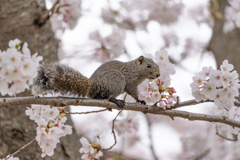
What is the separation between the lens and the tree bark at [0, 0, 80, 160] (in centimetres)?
286

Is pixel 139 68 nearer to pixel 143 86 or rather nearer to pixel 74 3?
pixel 74 3

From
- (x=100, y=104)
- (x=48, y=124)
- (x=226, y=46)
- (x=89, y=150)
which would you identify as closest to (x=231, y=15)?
(x=226, y=46)

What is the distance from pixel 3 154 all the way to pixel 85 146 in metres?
0.87

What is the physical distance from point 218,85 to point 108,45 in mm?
2029

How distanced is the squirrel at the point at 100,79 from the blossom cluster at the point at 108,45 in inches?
5.7


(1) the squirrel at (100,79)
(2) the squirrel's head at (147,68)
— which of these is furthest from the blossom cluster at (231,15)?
(1) the squirrel at (100,79)

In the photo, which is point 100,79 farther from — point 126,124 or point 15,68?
point 15,68

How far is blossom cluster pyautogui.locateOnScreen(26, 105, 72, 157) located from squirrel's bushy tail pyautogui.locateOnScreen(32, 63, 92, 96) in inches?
11.3

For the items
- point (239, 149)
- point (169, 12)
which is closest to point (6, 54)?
point (169, 12)

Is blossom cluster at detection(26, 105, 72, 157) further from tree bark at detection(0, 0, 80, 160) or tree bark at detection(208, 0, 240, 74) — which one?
tree bark at detection(208, 0, 240, 74)

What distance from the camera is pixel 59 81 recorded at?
8.91 ft

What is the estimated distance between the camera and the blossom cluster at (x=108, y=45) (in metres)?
3.87

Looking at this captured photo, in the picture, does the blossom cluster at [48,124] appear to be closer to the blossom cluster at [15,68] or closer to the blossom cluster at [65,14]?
the blossom cluster at [15,68]

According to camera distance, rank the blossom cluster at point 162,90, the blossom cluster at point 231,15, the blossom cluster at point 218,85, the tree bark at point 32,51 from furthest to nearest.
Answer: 1. the blossom cluster at point 231,15
2. the tree bark at point 32,51
3. the blossom cluster at point 162,90
4. the blossom cluster at point 218,85
